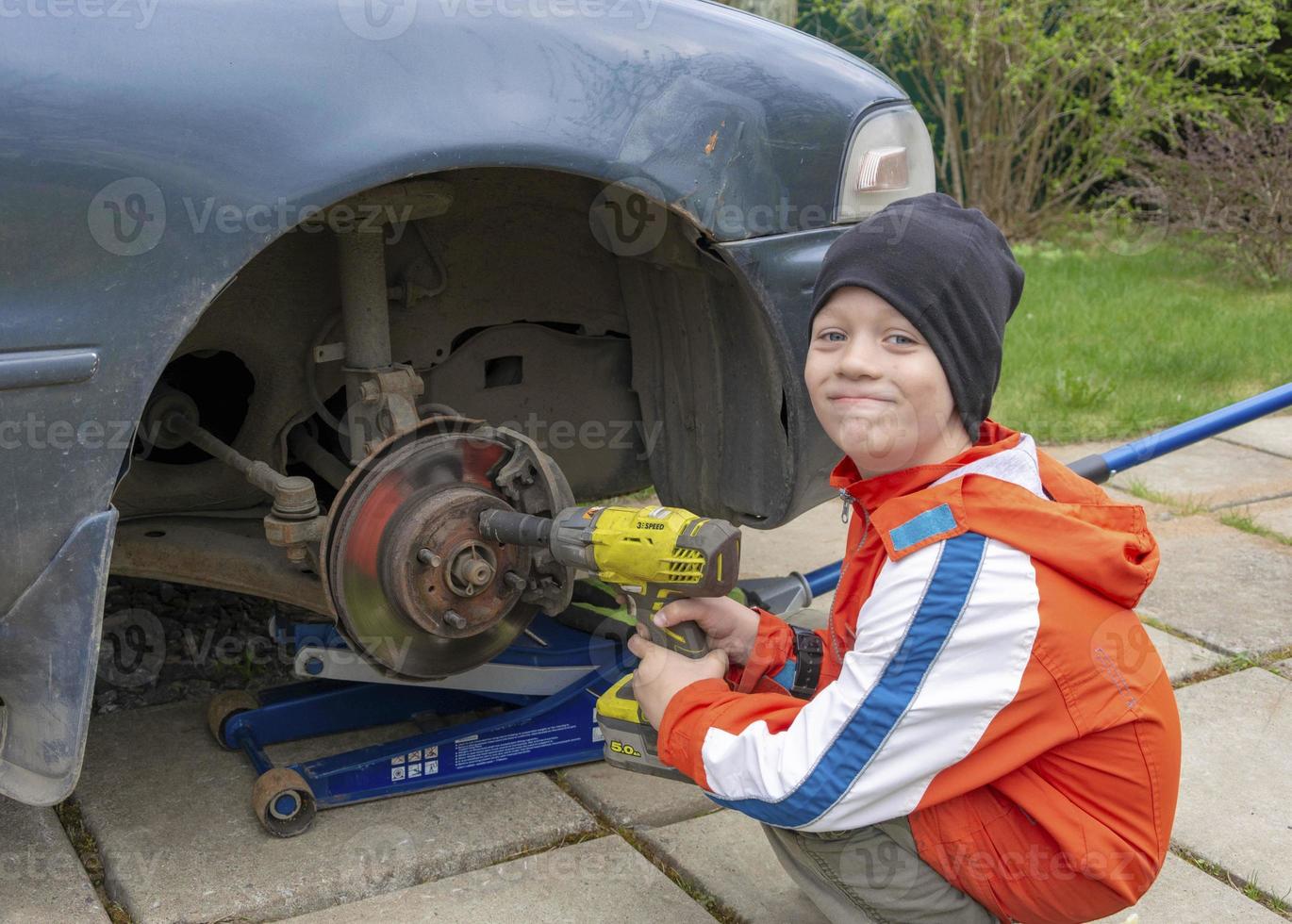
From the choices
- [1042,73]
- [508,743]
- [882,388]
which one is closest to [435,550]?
[508,743]

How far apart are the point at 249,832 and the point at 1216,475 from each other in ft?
11.6

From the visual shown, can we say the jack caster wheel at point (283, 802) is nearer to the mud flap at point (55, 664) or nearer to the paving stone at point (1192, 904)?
the mud flap at point (55, 664)

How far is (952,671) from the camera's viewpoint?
1560mm

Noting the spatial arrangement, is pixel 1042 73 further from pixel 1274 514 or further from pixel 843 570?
pixel 843 570

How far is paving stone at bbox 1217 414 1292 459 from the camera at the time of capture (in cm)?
488

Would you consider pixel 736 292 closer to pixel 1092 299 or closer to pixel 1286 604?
pixel 1286 604

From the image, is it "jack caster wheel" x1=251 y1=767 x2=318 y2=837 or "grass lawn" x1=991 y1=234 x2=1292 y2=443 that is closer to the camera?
"jack caster wheel" x1=251 y1=767 x2=318 y2=837

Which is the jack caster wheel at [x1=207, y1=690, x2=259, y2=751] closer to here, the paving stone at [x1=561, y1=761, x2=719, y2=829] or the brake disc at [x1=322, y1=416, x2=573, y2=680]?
the brake disc at [x1=322, y1=416, x2=573, y2=680]

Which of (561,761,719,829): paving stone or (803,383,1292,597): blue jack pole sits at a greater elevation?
(803,383,1292,597): blue jack pole

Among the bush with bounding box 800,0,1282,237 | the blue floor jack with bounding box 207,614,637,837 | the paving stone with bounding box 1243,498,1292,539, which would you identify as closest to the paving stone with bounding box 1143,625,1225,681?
A: the paving stone with bounding box 1243,498,1292,539

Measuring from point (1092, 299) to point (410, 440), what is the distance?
580cm

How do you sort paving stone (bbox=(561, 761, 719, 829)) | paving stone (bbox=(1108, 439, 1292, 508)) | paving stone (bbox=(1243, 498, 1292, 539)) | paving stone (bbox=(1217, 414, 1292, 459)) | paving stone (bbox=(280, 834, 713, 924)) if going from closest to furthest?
1. paving stone (bbox=(280, 834, 713, 924))
2. paving stone (bbox=(561, 761, 719, 829))
3. paving stone (bbox=(1243, 498, 1292, 539))
4. paving stone (bbox=(1108, 439, 1292, 508))
5. paving stone (bbox=(1217, 414, 1292, 459))

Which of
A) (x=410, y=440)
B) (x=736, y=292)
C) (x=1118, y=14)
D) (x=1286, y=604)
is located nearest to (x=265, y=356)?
(x=410, y=440)

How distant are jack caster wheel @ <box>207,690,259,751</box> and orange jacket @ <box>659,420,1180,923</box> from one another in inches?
46.1
